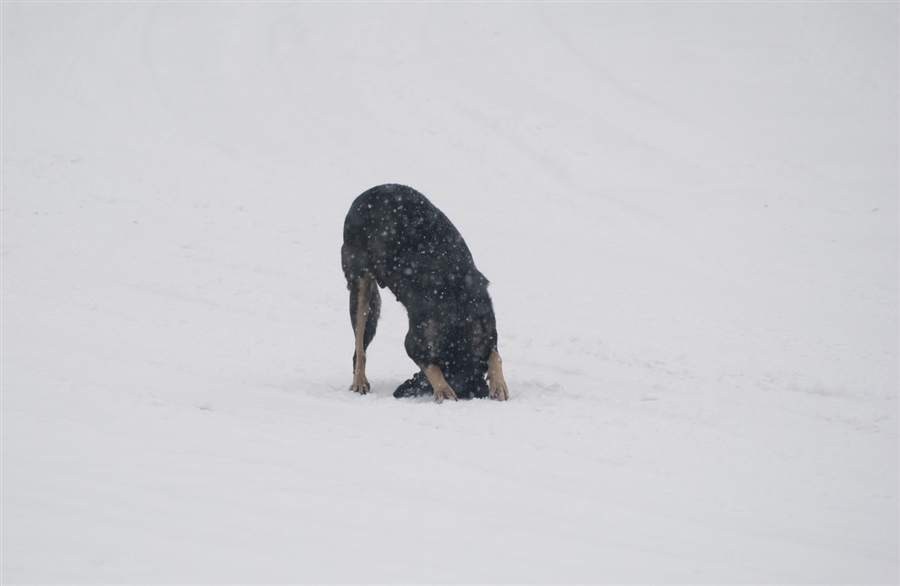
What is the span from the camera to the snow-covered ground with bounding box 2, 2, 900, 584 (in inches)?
149

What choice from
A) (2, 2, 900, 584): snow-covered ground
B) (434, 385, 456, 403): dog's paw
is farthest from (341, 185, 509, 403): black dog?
(2, 2, 900, 584): snow-covered ground

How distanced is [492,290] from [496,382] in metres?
4.42

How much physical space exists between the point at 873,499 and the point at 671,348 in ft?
13.7

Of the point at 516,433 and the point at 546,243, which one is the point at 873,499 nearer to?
the point at 516,433

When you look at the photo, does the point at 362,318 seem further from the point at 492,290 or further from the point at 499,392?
the point at 492,290

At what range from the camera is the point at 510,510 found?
13.4ft

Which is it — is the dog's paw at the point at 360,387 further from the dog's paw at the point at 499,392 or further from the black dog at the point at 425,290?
the dog's paw at the point at 499,392

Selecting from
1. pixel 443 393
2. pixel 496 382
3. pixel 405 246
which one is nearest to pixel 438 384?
pixel 443 393

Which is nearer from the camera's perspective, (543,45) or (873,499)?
(873,499)

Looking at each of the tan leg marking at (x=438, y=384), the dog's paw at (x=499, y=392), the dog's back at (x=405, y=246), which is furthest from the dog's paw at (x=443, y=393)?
the dog's back at (x=405, y=246)

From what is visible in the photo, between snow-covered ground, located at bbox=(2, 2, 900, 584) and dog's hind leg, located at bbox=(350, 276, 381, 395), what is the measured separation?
25cm

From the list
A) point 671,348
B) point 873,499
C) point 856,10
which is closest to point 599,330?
point 671,348

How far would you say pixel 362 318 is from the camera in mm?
7066

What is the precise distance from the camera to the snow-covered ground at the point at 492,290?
149 inches
